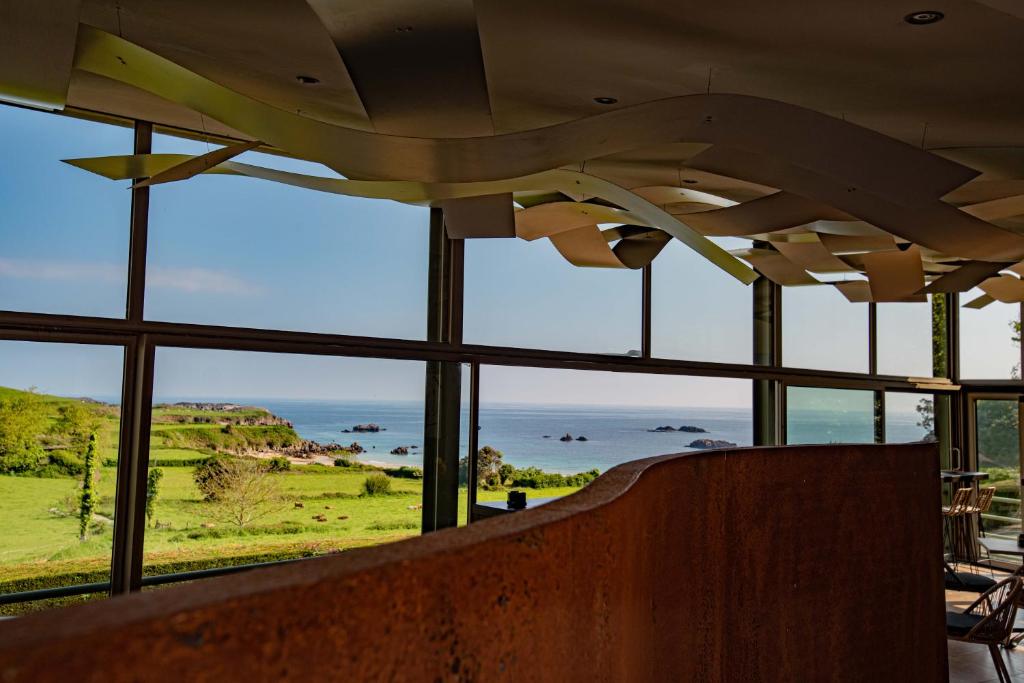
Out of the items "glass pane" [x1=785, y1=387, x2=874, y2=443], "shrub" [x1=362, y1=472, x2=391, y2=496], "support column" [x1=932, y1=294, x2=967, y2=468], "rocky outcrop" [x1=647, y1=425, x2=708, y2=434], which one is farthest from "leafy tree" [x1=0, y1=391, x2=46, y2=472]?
"support column" [x1=932, y1=294, x2=967, y2=468]

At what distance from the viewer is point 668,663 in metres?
2.55

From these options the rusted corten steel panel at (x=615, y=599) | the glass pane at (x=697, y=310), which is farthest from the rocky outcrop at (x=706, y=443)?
the rusted corten steel panel at (x=615, y=599)

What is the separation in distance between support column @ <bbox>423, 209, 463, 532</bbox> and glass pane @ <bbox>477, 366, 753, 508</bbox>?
29cm

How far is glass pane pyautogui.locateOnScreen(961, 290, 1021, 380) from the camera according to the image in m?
12.0

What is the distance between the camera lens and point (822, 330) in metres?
10.8

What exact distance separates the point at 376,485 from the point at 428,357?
1.13m

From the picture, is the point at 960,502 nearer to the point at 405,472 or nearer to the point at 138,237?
the point at 405,472

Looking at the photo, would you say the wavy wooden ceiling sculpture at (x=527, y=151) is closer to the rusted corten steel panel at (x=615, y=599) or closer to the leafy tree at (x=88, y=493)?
the rusted corten steel panel at (x=615, y=599)

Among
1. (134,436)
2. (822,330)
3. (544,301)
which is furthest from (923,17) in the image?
(822,330)

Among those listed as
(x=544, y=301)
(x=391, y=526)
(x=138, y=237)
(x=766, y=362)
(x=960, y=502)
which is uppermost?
(x=138, y=237)

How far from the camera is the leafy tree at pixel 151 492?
19.0ft

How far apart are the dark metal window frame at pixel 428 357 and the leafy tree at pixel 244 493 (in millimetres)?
393

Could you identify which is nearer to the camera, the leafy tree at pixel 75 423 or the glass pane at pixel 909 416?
the leafy tree at pixel 75 423

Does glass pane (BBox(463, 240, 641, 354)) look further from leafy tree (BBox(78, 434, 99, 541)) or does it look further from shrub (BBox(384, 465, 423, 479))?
leafy tree (BBox(78, 434, 99, 541))
